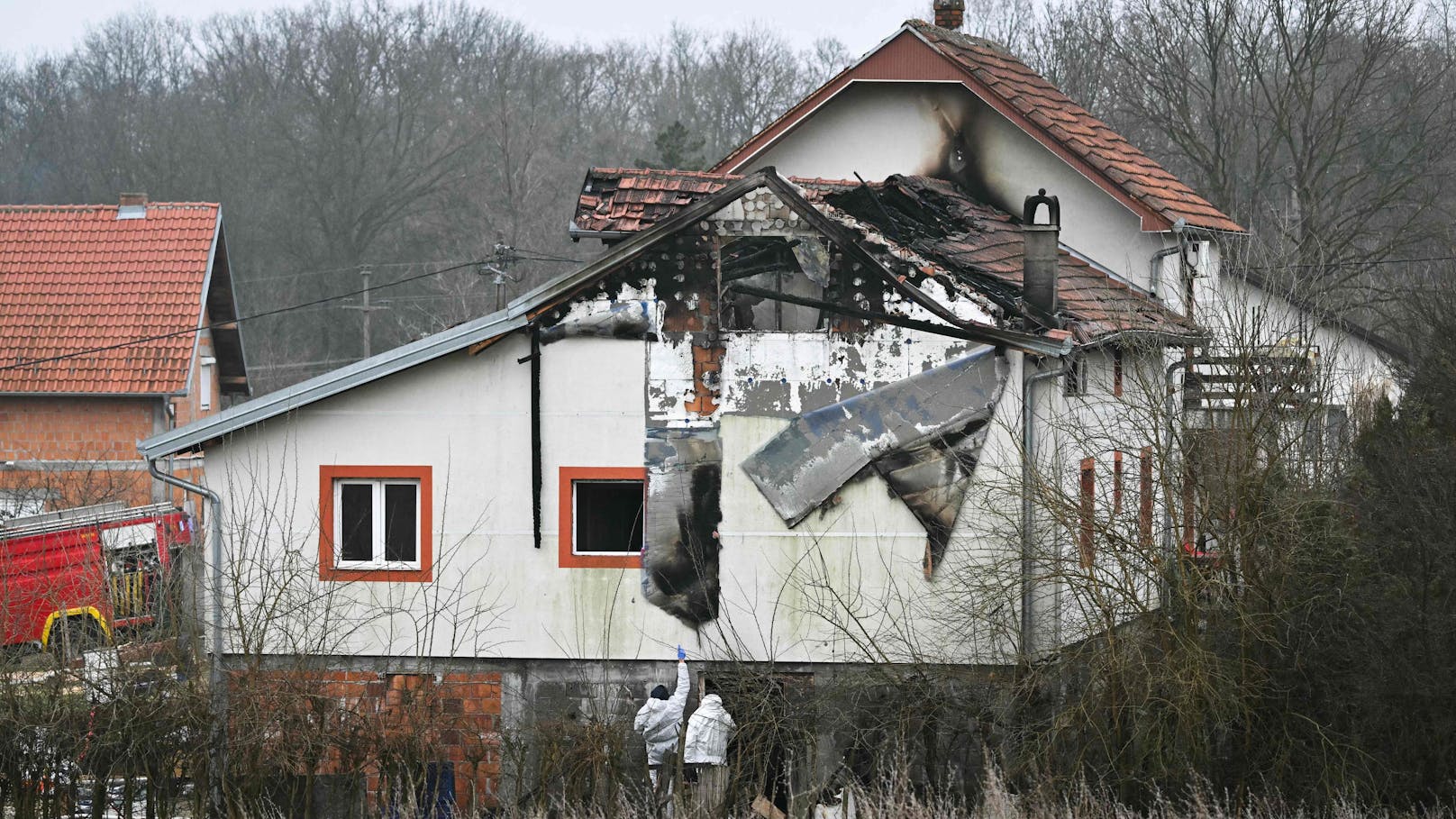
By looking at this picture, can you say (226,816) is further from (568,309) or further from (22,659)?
(568,309)

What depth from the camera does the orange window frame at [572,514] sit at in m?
13.7

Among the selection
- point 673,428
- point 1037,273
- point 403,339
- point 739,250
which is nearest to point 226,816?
point 673,428

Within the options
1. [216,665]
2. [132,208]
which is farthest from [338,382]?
[132,208]

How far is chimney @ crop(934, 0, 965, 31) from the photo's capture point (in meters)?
21.2

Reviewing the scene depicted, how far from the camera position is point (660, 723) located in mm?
12953

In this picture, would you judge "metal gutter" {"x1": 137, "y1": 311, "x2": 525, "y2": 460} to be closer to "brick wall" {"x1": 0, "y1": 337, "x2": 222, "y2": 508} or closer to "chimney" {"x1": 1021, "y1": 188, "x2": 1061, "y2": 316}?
"chimney" {"x1": 1021, "y1": 188, "x2": 1061, "y2": 316}

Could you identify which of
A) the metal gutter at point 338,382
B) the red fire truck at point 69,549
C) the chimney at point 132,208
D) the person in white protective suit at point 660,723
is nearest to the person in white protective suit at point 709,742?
the person in white protective suit at point 660,723

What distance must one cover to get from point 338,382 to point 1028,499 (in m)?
5.71

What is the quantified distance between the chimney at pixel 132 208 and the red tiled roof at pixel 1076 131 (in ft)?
55.7

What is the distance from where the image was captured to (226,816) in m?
11.9

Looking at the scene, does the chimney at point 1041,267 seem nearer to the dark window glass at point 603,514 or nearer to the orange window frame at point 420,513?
the dark window glass at point 603,514

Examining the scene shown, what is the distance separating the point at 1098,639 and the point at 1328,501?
192 cm

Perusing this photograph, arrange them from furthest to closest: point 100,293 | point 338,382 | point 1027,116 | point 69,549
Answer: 1. point 100,293
2. point 69,549
3. point 1027,116
4. point 338,382

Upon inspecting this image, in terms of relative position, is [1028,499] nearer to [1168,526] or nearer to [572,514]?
[1168,526]
